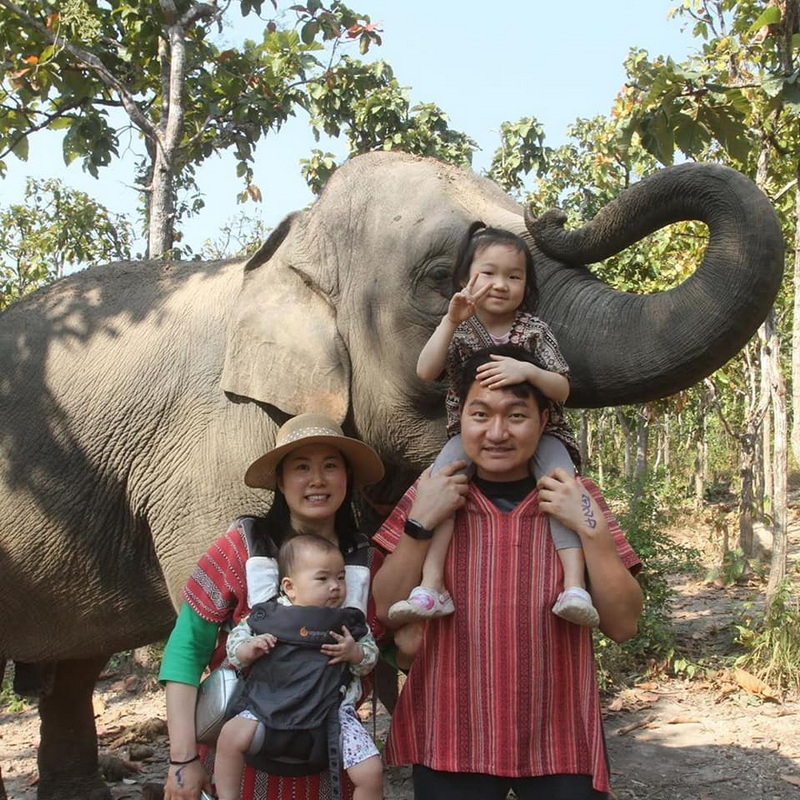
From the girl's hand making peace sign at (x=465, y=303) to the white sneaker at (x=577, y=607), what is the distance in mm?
767

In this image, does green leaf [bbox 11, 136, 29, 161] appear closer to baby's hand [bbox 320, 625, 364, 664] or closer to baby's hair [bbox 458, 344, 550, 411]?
baby's hair [bbox 458, 344, 550, 411]

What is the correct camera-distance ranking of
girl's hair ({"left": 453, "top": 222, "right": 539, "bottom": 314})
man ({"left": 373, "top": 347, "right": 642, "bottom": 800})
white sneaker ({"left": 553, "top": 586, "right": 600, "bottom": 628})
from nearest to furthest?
white sneaker ({"left": 553, "top": 586, "right": 600, "bottom": 628}) < man ({"left": 373, "top": 347, "right": 642, "bottom": 800}) < girl's hair ({"left": 453, "top": 222, "right": 539, "bottom": 314})

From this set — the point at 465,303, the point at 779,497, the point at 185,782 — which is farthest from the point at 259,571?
the point at 779,497

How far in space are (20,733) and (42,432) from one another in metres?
3.47

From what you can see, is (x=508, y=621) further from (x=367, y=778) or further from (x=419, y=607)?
(x=367, y=778)

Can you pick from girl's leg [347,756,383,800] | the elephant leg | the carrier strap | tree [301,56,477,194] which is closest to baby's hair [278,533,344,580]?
the carrier strap

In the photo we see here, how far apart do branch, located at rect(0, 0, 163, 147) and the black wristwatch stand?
5.61 meters

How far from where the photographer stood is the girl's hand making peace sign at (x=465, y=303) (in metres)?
2.73

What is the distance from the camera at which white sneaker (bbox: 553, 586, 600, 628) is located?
2.41 m

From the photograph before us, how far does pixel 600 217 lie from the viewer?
11.3ft

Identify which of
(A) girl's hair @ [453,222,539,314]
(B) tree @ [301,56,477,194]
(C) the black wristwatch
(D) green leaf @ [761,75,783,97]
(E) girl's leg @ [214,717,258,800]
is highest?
(B) tree @ [301,56,477,194]

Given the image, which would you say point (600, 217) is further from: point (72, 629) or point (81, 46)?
point (81, 46)

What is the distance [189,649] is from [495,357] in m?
1.08

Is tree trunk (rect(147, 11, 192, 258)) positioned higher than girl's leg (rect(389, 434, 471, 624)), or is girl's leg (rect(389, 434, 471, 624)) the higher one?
tree trunk (rect(147, 11, 192, 258))
